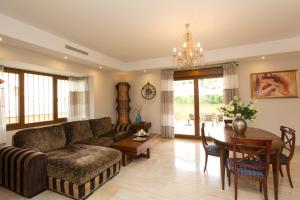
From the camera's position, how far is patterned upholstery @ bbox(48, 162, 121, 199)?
2.15m

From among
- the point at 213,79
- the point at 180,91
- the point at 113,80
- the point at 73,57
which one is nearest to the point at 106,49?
the point at 73,57

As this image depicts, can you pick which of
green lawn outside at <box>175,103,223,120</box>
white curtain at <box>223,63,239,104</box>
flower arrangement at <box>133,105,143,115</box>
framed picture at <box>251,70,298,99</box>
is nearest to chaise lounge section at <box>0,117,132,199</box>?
flower arrangement at <box>133,105,143,115</box>

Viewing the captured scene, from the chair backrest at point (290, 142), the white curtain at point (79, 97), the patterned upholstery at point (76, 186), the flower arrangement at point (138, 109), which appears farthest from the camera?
the flower arrangement at point (138, 109)

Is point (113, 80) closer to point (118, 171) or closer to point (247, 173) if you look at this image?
point (118, 171)

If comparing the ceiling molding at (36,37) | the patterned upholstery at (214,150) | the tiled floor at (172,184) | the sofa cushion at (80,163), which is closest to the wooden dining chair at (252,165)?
the tiled floor at (172,184)

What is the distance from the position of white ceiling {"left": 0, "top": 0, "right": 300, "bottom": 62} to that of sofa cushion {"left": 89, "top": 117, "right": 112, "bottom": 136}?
6.57 ft

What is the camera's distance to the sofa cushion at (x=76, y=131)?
3562mm

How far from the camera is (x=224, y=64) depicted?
15.6ft

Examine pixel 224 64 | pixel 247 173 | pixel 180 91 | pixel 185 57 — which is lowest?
pixel 247 173

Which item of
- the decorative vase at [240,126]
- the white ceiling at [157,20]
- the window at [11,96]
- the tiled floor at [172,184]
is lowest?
the tiled floor at [172,184]

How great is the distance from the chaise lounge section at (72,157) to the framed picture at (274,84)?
4103mm

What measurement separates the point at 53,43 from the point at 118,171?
9.32ft

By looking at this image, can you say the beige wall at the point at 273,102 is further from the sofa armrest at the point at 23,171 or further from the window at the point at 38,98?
the window at the point at 38,98

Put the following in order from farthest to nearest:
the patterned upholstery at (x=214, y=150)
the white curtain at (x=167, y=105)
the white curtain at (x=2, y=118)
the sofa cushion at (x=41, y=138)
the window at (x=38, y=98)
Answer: the white curtain at (x=167, y=105) < the window at (x=38, y=98) < the white curtain at (x=2, y=118) < the patterned upholstery at (x=214, y=150) < the sofa cushion at (x=41, y=138)
